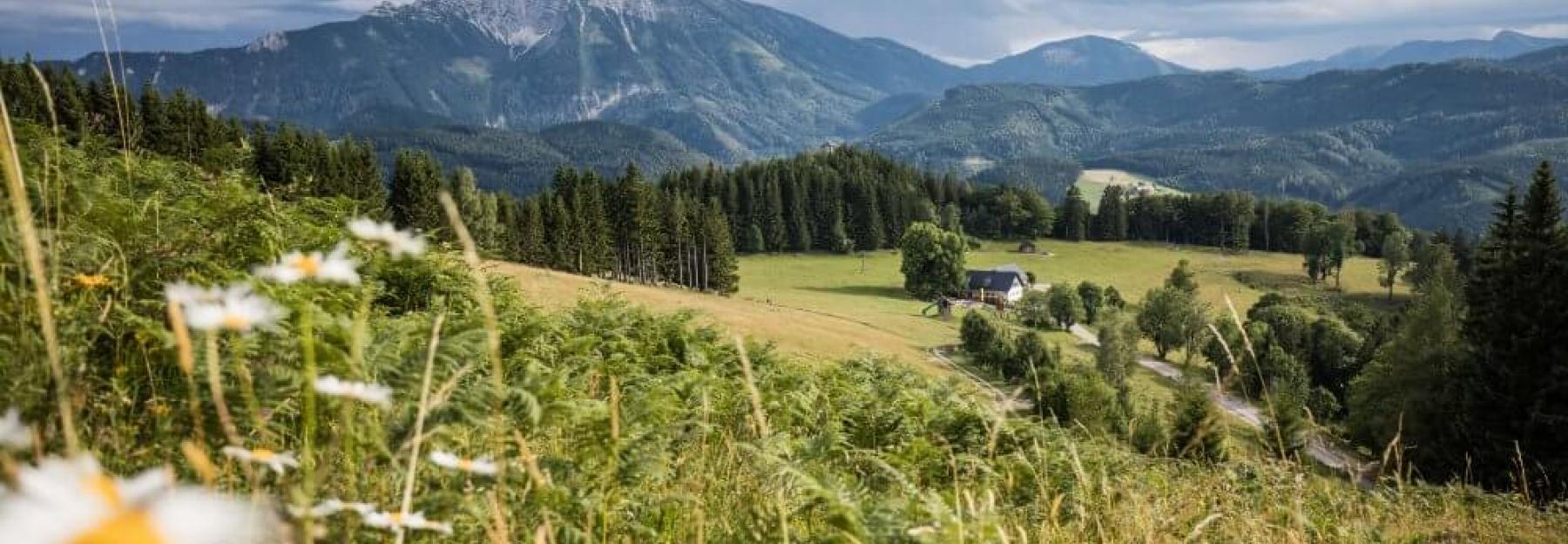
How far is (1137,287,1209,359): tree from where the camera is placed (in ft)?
263

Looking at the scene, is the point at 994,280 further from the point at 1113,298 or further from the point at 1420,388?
the point at 1420,388

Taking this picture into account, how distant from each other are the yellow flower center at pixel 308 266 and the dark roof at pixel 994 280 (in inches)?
4468

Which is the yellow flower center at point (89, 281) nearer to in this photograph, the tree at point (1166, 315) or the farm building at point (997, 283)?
the tree at point (1166, 315)

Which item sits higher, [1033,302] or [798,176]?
[798,176]

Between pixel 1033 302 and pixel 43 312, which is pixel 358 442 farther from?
pixel 1033 302

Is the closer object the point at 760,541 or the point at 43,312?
the point at 43,312

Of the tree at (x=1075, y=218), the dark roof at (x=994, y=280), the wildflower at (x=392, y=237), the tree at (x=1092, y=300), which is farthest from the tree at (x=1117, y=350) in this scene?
the tree at (x=1075, y=218)

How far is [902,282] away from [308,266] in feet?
381

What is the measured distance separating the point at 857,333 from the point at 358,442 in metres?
58.7

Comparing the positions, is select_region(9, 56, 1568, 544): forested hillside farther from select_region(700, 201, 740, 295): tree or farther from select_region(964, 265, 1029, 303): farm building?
select_region(964, 265, 1029, 303): farm building

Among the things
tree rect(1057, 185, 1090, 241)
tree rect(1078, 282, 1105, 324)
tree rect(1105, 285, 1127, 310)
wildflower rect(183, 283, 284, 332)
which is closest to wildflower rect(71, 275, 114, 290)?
wildflower rect(183, 283, 284, 332)

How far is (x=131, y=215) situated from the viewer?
4695 mm

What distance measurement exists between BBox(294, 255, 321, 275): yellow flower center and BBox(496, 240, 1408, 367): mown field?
47309mm

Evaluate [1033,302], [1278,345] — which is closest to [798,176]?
[1033,302]
